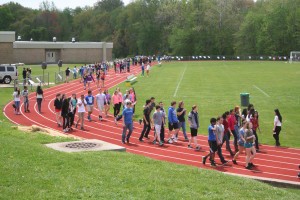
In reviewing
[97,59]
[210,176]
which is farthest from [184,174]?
[97,59]

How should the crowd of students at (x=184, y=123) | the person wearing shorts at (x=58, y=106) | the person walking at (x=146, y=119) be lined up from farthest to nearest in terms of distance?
the person wearing shorts at (x=58, y=106)
the person walking at (x=146, y=119)
the crowd of students at (x=184, y=123)

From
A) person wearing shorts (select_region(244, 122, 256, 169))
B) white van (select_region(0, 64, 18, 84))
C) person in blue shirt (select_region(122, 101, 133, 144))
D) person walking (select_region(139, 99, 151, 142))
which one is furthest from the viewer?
white van (select_region(0, 64, 18, 84))

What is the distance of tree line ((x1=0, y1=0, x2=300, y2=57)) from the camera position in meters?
92.2

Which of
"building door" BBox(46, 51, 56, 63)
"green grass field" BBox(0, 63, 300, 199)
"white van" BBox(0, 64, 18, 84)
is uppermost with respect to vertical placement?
"building door" BBox(46, 51, 56, 63)

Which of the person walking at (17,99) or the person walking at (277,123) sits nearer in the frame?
the person walking at (277,123)

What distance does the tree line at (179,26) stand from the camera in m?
92.2

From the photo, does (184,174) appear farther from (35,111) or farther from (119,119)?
(35,111)

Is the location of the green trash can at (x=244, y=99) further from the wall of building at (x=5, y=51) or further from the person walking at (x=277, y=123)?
the wall of building at (x=5, y=51)

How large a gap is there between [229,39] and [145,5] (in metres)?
23.3

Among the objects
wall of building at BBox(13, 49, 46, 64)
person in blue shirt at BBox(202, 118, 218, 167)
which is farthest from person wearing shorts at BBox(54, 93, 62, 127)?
wall of building at BBox(13, 49, 46, 64)

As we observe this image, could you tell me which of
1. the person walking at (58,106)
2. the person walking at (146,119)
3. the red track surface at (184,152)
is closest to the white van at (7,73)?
the red track surface at (184,152)

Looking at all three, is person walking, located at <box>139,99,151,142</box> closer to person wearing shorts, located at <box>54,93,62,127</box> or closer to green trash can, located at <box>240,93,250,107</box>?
person wearing shorts, located at <box>54,93,62,127</box>

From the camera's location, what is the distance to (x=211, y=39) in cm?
9875

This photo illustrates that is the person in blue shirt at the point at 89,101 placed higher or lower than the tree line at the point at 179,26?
lower
